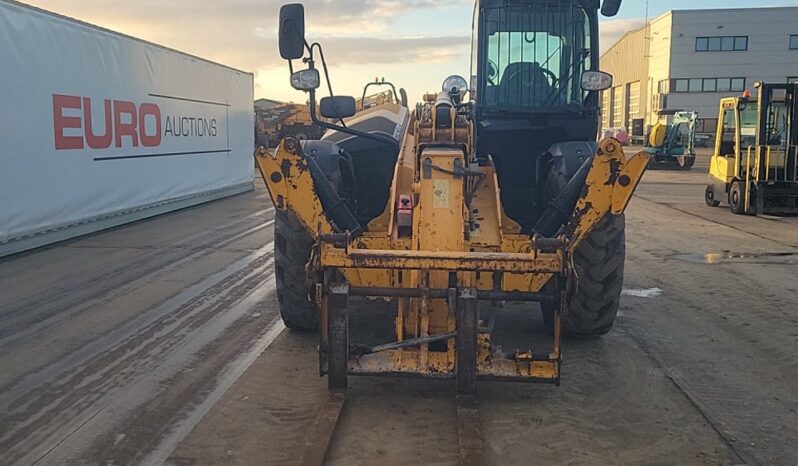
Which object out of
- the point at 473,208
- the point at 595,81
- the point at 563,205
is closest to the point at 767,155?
the point at 595,81

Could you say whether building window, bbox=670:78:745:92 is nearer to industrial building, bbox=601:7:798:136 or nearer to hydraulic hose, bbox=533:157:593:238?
industrial building, bbox=601:7:798:136

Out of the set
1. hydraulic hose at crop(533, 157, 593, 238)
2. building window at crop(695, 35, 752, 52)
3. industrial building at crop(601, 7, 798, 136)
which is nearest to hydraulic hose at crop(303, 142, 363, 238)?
hydraulic hose at crop(533, 157, 593, 238)

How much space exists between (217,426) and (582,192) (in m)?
2.68

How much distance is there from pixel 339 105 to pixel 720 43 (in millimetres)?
53024

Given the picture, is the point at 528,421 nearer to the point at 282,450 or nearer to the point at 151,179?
the point at 282,450

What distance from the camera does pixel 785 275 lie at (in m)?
8.98

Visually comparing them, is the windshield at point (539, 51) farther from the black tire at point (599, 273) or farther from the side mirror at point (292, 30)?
the side mirror at point (292, 30)

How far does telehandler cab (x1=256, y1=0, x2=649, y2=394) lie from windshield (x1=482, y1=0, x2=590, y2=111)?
0.01 metres

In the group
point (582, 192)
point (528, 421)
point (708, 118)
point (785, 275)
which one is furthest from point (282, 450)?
point (708, 118)

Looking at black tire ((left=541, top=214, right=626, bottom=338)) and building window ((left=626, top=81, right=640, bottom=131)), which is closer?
black tire ((left=541, top=214, right=626, bottom=338))

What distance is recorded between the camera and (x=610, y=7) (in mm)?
6230

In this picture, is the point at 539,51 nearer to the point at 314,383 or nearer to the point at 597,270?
the point at 597,270

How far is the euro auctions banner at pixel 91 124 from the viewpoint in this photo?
990 cm

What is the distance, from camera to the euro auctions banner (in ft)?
32.5
